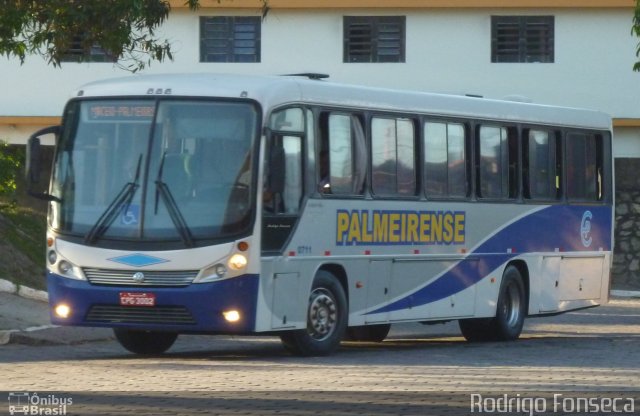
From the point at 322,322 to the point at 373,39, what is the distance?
19.2 meters

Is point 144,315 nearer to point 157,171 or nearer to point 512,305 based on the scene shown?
point 157,171

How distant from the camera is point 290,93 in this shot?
17.2m

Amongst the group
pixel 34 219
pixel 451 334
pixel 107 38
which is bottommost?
pixel 451 334

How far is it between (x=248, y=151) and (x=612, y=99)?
20.6m

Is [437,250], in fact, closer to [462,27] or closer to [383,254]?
[383,254]

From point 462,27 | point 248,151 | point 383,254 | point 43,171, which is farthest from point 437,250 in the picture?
point 462,27

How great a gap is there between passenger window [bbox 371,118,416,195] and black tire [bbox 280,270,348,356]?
149 cm

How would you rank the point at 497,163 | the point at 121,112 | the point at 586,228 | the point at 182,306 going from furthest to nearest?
the point at 586,228 < the point at 497,163 < the point at 121,112 < the point at 182,306

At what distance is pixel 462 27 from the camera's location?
118 ft

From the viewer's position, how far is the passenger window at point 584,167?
23.2 metres

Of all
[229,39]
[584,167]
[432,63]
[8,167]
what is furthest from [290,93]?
[229,39]

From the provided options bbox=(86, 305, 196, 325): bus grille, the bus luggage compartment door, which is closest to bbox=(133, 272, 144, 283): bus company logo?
bbox=(86, 305, 196, 325): bus grille

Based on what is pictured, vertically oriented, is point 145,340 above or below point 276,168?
below

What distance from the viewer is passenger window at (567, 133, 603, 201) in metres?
23.2
